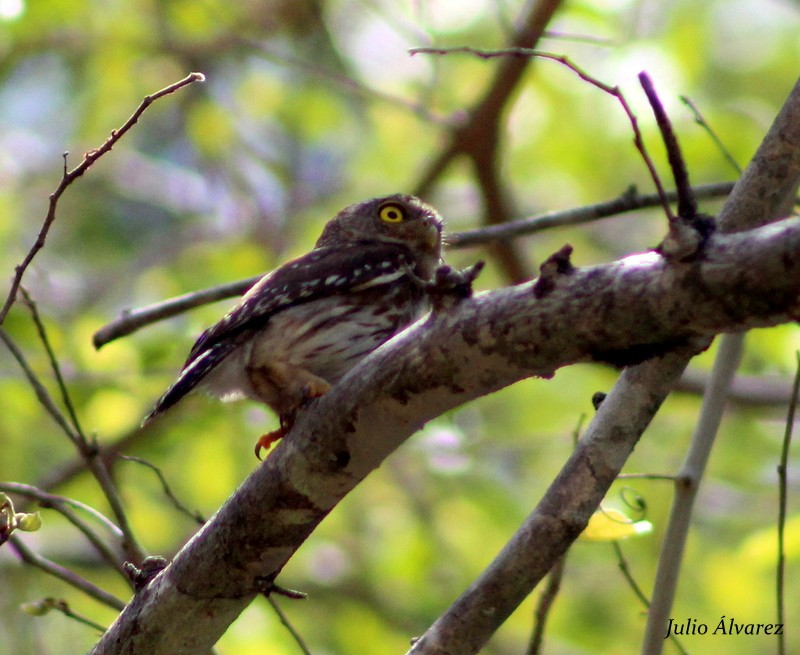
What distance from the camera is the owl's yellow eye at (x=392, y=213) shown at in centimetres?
665

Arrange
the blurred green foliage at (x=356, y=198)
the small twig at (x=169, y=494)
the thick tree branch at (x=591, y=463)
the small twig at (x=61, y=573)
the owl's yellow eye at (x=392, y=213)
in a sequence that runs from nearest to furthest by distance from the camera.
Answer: the thick tree branch at (x=591, y=463) → the small twig at (x=61, y=573) → the small twig at (x=169, y=494) → the owl's yellow eye at (x=392, y=213) → the blurred green foliage at (x=356, y=198)

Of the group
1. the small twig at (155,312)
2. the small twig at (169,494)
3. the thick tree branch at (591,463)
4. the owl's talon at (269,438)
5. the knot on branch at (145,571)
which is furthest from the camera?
the owl's talon at (269,438)

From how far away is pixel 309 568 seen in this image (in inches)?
382

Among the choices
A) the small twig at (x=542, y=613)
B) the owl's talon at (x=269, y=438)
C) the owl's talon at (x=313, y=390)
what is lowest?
the small twig at (x=542, y=613)

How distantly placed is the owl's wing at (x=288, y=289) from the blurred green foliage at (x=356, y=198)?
1.02 m

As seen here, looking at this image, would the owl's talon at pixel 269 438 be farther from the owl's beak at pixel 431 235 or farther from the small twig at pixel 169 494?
the owl's beak at pixel 431 235

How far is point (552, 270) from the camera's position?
2658mm

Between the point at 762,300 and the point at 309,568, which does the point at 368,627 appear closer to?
the point at 309,568

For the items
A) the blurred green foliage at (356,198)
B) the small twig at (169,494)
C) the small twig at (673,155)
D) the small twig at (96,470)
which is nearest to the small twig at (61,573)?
the small twig at (96,470)

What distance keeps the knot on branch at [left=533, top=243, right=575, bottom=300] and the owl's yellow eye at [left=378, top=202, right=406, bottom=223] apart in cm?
403

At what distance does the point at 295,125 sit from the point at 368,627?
235 inches

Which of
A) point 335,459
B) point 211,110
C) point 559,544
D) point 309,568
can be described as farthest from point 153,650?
point 211,110

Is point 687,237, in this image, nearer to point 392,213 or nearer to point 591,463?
point 591,463

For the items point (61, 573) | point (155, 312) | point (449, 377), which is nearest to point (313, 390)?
point (155, 312)
